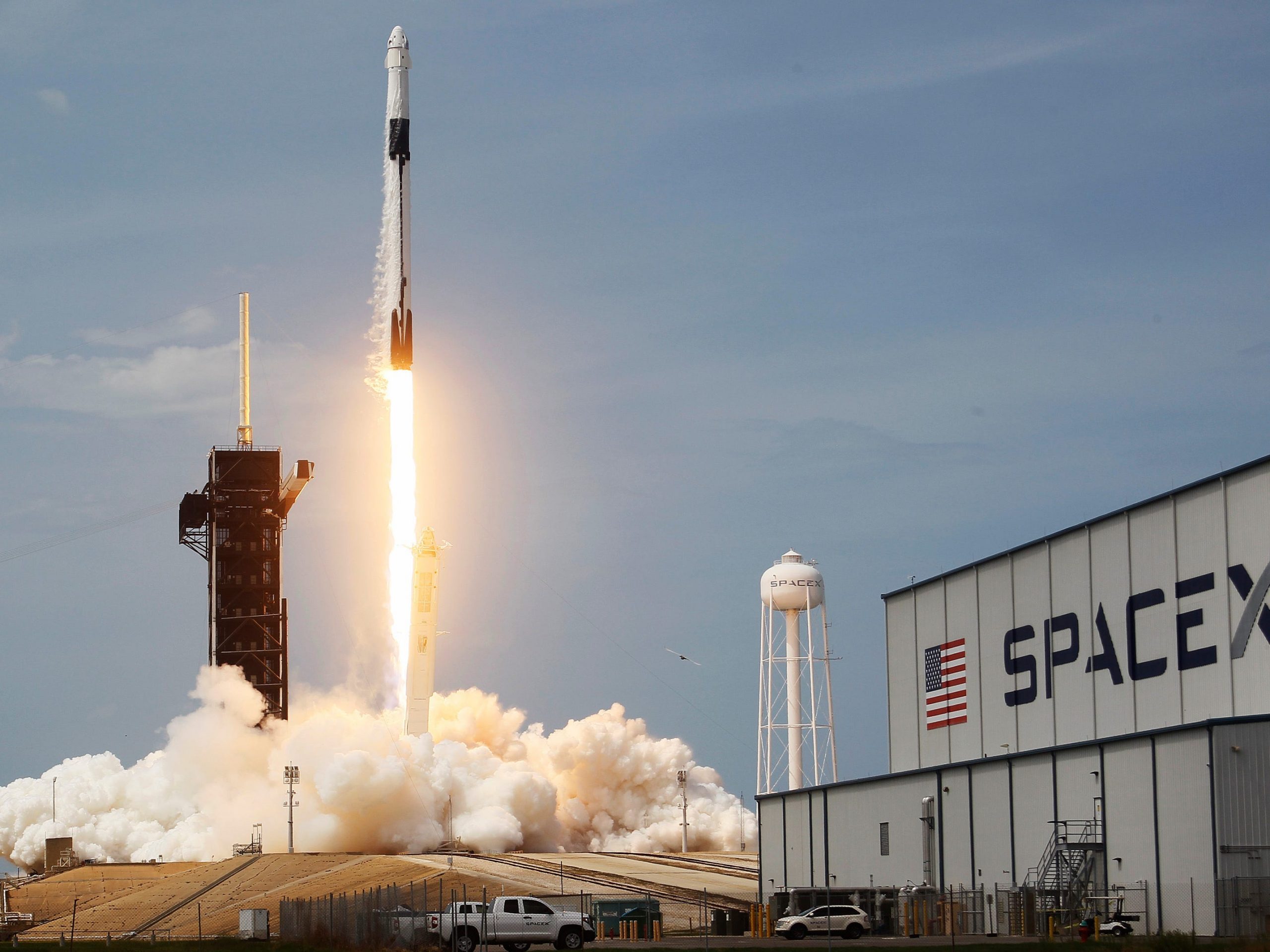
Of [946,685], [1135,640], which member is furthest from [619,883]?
[1135,640]

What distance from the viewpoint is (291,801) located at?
86.6 m

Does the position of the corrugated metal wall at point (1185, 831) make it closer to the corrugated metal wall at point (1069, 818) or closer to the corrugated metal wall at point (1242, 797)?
the corrugated metal wall at point (1069, 818)

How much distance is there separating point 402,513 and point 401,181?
16.1 metres

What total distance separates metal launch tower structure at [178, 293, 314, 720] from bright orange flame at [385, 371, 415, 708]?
1506cm

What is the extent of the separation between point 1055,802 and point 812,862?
596 inches

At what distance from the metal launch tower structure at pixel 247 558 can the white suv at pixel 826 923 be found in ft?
193

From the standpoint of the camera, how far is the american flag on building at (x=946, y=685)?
59.5m

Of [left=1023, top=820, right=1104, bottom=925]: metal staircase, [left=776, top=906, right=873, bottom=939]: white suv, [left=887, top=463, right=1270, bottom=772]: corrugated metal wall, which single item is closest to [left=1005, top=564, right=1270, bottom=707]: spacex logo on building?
[left=887, top=463, right=1270, bottom=772]: corrugated metal wall

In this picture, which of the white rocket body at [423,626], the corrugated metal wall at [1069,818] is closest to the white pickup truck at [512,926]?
the corrugated metal wall at [1069,818]

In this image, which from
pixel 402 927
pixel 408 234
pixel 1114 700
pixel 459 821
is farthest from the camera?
pixel 459 821

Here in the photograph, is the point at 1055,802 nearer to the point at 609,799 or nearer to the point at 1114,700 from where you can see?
the point at 1114,700

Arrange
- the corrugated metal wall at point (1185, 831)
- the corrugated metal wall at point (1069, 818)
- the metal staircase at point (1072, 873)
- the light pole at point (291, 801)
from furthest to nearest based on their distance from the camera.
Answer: the light pole at point (291, 801) → the metal staircase at point (1072, 873) → the corrugated metal wall at point (1069, 818) → the corrugated metal wall at point (1185, 831)

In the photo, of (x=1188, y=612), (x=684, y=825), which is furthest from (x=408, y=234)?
(x=1188, y=612)

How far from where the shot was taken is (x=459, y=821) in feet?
291
